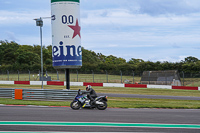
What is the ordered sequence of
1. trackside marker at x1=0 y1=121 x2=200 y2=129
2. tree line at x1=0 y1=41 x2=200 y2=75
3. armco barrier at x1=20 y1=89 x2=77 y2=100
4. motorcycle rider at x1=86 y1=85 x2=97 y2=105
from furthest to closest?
1. tree line at x1=0 y1=41 x2=200 y2=75
2. armco barrier at x1=20 y1=89 x2=77 y2=100
3. motorcycle rider at x1=86 y1=85 x2=97 y2=105
4. trackside marker at x1=0 y1=121 x2=200 y2=129

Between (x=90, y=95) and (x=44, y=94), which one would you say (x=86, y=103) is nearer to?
(x=90, y=95)

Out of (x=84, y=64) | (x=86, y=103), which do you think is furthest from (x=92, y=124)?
(x=84, y=64)

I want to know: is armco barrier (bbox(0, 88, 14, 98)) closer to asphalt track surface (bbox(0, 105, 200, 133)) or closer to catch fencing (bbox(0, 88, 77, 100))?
catch fencing (bbox(0, 88, 77, 100))

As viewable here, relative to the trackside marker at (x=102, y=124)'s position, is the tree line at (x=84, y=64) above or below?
above


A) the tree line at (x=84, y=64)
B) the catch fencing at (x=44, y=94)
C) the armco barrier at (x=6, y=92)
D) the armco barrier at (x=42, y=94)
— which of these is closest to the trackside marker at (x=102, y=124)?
the catch fencing at (x=44, y=94)

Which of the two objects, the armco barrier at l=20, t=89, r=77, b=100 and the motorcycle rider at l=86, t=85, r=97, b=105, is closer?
the motorcycle rider at l=86, t=85, r=97, b=105

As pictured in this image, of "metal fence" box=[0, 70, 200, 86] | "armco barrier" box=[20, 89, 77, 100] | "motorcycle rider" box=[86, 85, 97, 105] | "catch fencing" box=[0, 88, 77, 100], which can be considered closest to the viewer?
"motorcycle rider" box=[86, 85, 97, 105]

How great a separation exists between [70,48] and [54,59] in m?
1.74

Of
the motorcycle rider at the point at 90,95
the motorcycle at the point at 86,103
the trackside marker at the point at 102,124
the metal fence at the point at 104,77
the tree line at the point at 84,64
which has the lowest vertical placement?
the trackside marker at the point at 102,124

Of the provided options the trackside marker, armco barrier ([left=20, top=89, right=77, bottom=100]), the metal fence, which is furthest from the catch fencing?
the metal fence

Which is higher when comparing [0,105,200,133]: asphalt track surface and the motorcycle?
the motorcycle

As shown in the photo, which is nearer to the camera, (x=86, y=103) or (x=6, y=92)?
(x=86, y=103)

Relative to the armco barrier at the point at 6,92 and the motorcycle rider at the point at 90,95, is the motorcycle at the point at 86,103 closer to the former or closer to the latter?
the motorcycle rider at the point at 90,95

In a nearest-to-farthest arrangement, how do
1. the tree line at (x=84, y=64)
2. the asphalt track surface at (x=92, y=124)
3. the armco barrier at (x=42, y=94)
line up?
the asphalt track surface at (x=92, y=124) < the armco barrier at (x=42, y=94) < the tree line at (x=84, y=64)
